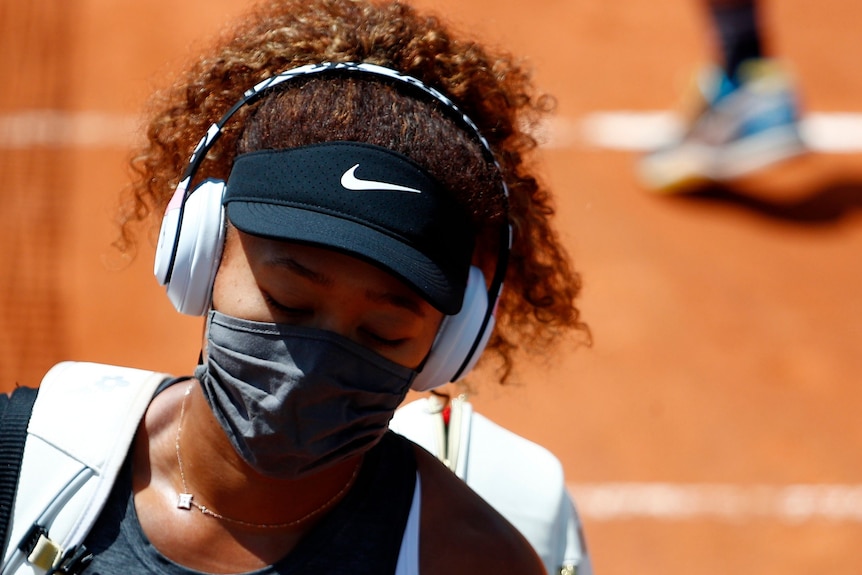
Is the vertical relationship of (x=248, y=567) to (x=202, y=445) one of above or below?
below

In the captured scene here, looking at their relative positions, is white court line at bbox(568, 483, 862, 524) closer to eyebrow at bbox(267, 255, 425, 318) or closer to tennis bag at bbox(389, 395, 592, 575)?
tennis bag at bbox(389, 395, 592, 575)

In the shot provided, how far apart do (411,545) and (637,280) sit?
461 cm

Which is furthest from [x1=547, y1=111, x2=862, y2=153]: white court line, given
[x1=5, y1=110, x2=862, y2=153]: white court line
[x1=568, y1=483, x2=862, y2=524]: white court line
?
[x1=568, y1=483, x2=862, y2=524]: white court line

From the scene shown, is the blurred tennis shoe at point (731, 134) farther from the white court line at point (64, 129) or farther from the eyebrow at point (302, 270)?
the eyebrow at point (302, 270)

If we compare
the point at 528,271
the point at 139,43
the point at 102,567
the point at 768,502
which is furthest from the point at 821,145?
the point at 102,567

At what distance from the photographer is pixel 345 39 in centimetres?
228

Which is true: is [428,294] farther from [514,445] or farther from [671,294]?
[671,294]

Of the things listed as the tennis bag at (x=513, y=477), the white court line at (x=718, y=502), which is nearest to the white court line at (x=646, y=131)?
the white court line at (x=718, y=502)

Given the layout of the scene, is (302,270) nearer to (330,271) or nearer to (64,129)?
(330,271)

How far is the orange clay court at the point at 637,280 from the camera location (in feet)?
17.8

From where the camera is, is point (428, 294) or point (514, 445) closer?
point (428, 294)

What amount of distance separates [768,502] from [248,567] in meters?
3.91

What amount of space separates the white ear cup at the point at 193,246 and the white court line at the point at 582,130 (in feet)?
17.4

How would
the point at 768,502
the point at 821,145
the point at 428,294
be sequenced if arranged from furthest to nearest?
1. the point at 821,145
2. the point at 768,502
3. the point at 428,294
